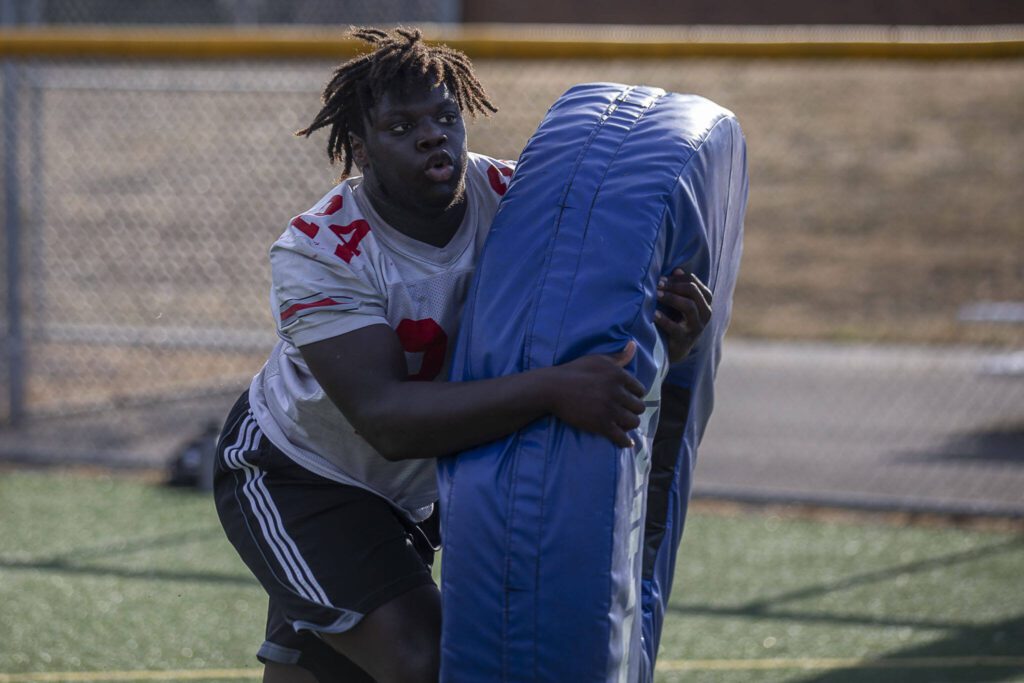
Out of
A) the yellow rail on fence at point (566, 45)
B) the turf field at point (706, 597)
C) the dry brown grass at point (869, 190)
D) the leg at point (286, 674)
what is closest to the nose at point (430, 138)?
the leg at point (286, 674)

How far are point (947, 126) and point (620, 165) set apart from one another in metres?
14.8

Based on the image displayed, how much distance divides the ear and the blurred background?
10.7 feet

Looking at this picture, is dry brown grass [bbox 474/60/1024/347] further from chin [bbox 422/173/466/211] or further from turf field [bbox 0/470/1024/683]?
chin [bbox 422/173/466/211]

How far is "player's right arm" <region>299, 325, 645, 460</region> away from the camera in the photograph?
2.41 metres

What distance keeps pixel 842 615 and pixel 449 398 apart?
2.73 meters

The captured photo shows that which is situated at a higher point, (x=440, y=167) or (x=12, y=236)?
(x=440, y=167)

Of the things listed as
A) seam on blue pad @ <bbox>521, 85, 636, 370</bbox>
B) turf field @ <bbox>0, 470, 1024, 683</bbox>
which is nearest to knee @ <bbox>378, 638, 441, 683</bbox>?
seam on blue pad @ <bbox>521, 85, 636, 370</bbox>

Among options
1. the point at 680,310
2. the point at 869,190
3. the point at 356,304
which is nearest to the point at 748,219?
the point at 869,190

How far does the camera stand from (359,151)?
A: 2.81 meters

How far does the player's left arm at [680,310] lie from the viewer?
2.63 meters

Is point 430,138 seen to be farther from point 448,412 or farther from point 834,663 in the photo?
point 834,663

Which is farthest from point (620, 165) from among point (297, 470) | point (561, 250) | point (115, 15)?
point (115, 15)

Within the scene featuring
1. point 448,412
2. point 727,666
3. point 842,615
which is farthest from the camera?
point 842,615

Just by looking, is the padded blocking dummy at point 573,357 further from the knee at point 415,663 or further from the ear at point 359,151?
the ear at point 359,151
